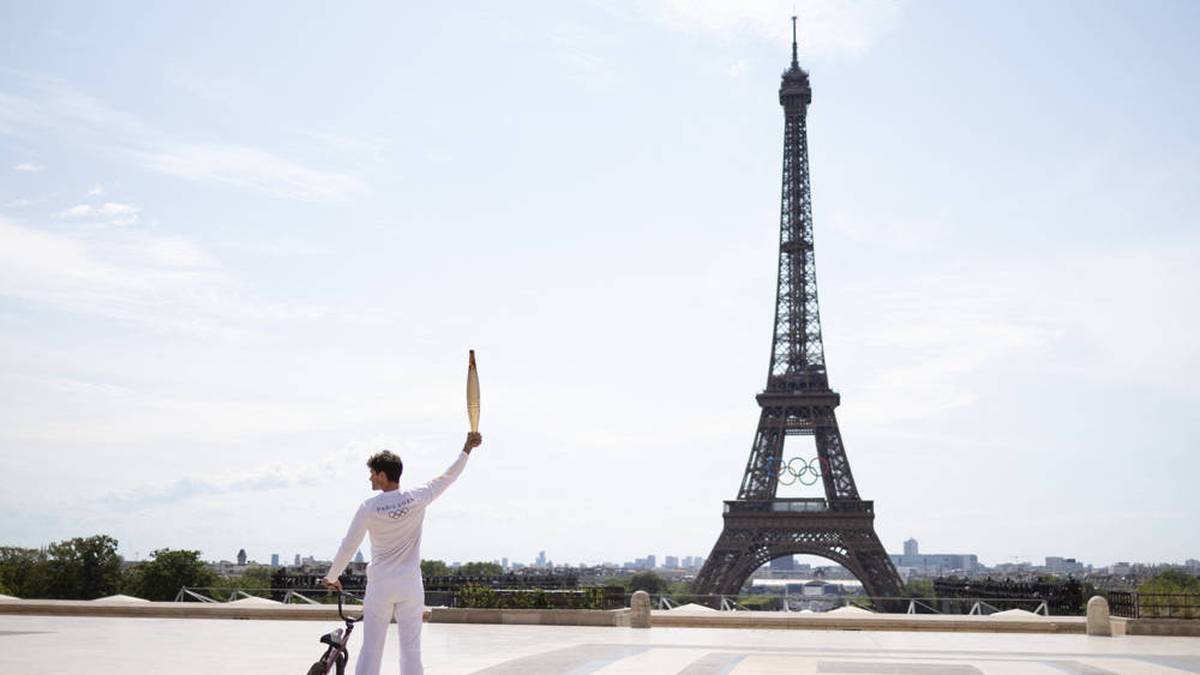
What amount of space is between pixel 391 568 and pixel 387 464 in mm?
741

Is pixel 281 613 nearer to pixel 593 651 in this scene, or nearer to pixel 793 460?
pixel 593 651

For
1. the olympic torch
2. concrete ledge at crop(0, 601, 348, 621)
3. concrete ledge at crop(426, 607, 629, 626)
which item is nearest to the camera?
the olympic torch

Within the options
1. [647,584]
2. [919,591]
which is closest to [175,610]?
[919,591]

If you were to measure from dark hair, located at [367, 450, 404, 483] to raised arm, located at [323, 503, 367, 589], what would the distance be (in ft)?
1.04

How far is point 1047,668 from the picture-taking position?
16062mm

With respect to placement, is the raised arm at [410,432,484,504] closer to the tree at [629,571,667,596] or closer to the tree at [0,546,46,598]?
the tree at [0,546,46,598]

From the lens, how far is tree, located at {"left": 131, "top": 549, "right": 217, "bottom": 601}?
2739 inches

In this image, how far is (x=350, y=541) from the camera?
8.16 m

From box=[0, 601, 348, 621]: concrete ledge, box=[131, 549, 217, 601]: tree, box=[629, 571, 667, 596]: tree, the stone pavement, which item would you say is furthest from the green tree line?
box=[629, 571, 667, 596]: tree

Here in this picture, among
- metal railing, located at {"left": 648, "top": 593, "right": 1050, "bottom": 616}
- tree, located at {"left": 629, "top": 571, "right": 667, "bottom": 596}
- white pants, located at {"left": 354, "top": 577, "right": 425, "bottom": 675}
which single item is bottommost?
tree, located at {"left": 629, "top": 571, "right": 667, "bottom": 596}

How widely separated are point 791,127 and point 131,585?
55.5 meters

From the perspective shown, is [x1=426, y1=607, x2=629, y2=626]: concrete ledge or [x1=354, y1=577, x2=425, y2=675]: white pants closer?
[x1=354, y1=577, x2=425, y2=675]: white pants

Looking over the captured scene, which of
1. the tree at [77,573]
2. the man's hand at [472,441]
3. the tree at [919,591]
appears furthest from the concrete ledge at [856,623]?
the tree at [77,573]

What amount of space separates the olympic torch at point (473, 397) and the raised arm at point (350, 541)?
1004 mm
